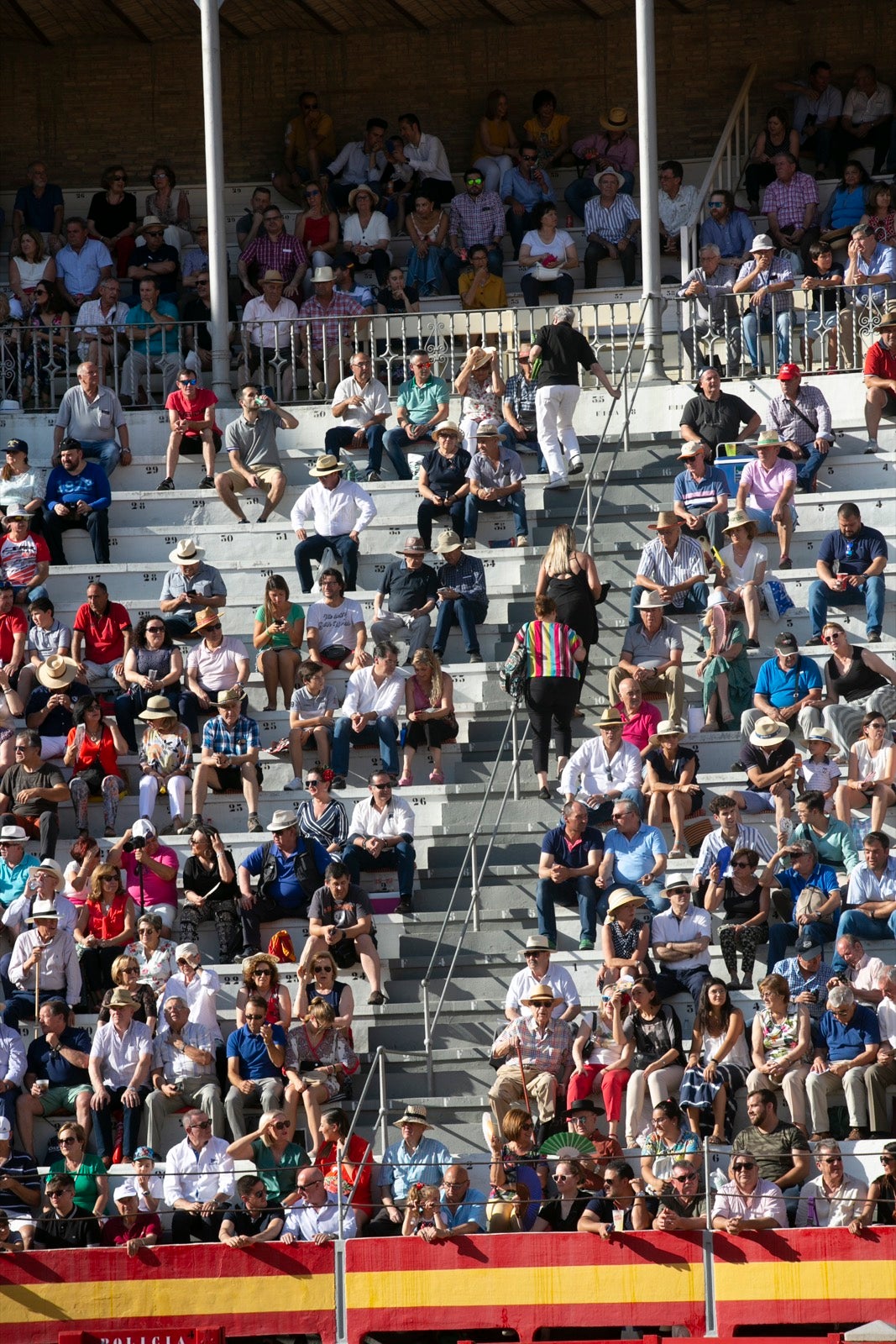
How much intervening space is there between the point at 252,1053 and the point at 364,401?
7.18 metres

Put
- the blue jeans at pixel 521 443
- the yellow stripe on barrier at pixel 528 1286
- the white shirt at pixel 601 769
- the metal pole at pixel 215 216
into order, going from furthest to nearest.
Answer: the metal pole at pixel 215 216
the blue jeans at pixel 521 443
the white shirt at pixel 601 769
the yellow stripe on barrier at pixel 528 1286

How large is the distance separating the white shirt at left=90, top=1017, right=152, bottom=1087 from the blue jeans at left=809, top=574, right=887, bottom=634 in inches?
224

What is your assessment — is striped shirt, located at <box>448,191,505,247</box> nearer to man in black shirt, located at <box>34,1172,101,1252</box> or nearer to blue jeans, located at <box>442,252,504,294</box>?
blue jeans, located at <box>442,252,504,294</box>

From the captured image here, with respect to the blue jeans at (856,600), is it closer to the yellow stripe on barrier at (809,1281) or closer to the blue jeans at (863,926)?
the blue jeans at (863,926)

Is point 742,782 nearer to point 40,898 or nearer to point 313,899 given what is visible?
point 313,899

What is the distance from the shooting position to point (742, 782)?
1650cm

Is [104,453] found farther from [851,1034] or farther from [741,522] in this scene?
[851,1034]

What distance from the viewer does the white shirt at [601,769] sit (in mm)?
16297

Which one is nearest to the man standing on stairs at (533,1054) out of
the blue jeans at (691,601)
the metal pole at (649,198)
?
the blue jeans at (691,601)

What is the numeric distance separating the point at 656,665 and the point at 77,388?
6.03m

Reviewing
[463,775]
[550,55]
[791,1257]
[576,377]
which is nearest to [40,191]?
[550,55]

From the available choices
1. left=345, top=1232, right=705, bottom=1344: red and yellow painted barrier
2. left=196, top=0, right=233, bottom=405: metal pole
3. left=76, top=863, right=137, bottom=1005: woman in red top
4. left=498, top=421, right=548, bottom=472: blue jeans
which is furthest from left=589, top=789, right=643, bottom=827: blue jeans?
left=196, top=0, right=233, bottom=405: metal pole

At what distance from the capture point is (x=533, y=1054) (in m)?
14.8

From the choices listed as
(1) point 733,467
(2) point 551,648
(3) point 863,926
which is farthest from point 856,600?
(3) point 863,926
